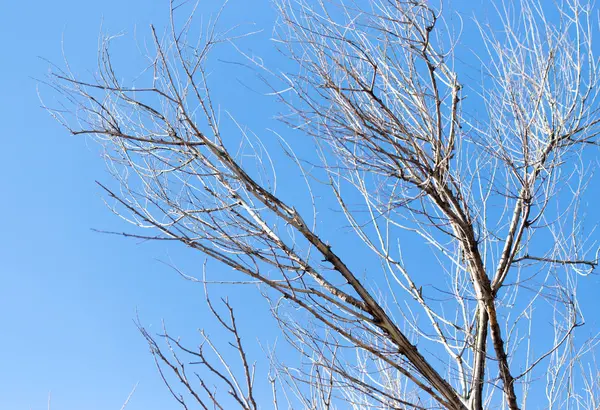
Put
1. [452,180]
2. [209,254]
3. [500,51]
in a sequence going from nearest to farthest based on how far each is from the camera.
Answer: [209,254], [452,180], [500,51]

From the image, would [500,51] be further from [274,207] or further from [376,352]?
[376,352]

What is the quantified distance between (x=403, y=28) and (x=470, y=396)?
4.64 ft

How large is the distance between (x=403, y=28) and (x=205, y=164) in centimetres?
93

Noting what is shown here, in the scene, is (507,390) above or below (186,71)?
below

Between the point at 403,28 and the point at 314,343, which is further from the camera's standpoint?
the point at 403,28

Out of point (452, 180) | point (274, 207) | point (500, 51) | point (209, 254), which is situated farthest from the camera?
point (500, 51)

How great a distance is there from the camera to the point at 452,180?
2273 millimetres

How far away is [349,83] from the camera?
2254 mm

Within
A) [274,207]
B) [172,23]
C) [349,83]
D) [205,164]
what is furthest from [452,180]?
[172,23]

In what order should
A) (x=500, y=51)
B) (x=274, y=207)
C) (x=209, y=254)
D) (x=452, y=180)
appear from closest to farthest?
(x=209, y=254)
(x=274, y=207)
(x=452, y=180)
(x=500, y=51)

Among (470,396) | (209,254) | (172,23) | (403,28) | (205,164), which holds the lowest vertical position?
(209,254)

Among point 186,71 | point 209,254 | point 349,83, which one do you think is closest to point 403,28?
point 349,83

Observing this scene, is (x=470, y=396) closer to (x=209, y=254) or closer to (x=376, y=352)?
(x=376, y=352)

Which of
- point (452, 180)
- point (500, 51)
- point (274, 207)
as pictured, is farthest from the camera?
point (500, 51)
